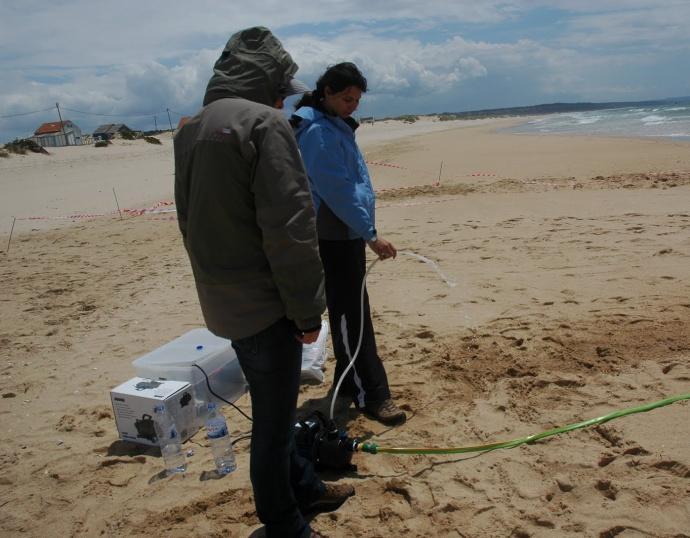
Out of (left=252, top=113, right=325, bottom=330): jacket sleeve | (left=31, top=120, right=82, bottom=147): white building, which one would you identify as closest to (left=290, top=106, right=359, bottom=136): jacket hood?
(left=252, top=113, right=325, bottom=330): jacket sleeve

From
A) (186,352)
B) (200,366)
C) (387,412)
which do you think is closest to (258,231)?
(387,412)

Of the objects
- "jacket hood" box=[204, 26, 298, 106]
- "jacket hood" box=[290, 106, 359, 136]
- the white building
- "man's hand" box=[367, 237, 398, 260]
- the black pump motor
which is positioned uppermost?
the white building

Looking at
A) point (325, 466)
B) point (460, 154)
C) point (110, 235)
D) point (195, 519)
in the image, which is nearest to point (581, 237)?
point (325, 466)

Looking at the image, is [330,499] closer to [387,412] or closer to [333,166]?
[387,412]

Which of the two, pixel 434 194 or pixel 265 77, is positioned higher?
pixel 265 77

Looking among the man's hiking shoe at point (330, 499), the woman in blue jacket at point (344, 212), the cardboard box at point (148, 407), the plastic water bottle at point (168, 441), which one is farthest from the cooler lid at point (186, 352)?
the man's hiking shoe at point (330, 499)

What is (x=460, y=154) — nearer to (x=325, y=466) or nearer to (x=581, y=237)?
(x=581, y=237)

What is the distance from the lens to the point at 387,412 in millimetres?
3492

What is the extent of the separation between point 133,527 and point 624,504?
2.34 m

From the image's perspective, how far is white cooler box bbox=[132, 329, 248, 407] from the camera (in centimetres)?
380

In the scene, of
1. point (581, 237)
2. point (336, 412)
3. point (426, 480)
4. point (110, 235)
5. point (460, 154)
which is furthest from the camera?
point (460, 154)

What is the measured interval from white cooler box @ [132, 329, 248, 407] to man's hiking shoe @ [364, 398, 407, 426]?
1.09m

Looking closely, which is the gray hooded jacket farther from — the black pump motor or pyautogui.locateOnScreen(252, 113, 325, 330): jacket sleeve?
the black pump motor

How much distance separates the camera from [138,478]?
319 cm
